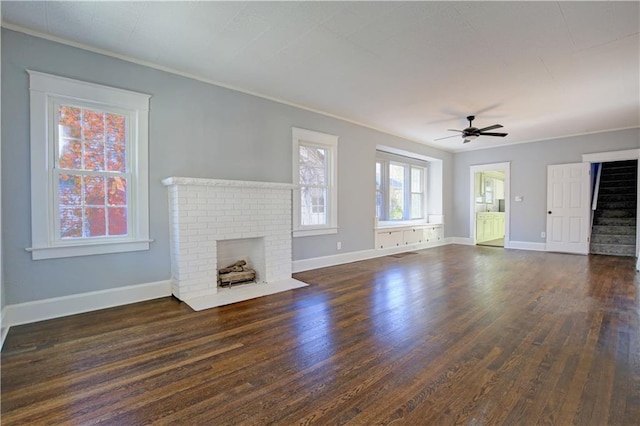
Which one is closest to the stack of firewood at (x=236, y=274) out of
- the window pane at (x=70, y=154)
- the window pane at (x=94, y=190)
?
the window pane at (x=94, y=190)

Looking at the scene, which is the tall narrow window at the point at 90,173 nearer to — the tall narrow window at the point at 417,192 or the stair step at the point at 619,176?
the tall narrow window at the point at 417,192

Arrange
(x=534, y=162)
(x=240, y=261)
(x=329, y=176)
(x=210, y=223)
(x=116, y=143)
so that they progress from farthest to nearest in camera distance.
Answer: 1. (x=534, y=162)
2. (x=329, y=176)
3. (x=240, y=261)
4. (x=210, y=223)
5. (x=116, y=143)

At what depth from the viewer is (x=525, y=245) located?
733cm

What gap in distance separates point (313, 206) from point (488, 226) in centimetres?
673

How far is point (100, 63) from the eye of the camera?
3.18 meters

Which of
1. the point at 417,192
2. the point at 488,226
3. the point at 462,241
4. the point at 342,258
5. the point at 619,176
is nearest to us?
the point at 342,258

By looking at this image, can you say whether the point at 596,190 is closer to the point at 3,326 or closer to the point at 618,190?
the point at 618,190

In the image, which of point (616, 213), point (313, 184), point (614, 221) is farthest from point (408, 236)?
Answer: point (616, 213)

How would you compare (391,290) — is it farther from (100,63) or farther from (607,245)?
(607,245)

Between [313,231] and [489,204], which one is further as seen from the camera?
[489,204]

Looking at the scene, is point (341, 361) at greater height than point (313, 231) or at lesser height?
lesser

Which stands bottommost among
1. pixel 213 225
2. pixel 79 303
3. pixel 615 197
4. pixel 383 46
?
pixel 79 303

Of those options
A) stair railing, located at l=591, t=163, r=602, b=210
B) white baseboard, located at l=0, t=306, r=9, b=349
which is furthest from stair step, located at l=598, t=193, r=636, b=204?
white baseboard, located at l=0, t=306, r=9, b=349

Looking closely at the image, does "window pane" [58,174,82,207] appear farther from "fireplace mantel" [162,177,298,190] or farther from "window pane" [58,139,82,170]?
"fireplace mantel" [162,177,298,190]
